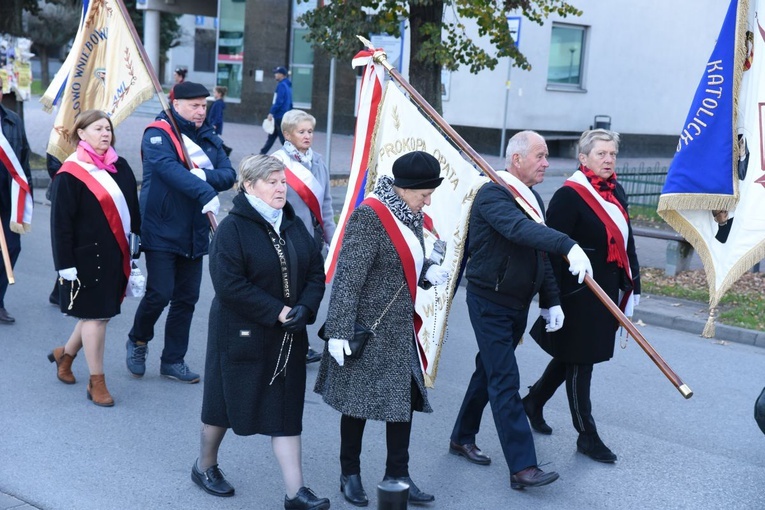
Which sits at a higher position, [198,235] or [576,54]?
[576,54]

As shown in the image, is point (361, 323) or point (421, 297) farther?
point (421, 297)

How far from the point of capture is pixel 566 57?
2434 centimetres

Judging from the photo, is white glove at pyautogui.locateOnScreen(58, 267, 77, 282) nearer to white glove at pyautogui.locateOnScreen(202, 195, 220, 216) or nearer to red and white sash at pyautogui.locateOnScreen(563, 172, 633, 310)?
white glove at pyautogui.locateOnScreen(202, 195, 220, 216)

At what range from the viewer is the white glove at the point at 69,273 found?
→ 5.83m

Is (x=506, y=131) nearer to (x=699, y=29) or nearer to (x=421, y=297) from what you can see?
(x=699, y=29)

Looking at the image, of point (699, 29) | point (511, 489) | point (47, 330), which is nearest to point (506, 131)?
point (699, 29)

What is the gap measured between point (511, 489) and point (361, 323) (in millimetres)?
1330

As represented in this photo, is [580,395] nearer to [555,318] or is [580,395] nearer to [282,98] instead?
[555,318]

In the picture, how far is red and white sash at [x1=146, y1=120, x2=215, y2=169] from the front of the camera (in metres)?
6.27

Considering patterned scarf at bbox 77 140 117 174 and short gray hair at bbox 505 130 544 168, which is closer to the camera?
short gray hair at bbox 505 130 544 168

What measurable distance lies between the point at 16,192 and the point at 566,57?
18.7 meters

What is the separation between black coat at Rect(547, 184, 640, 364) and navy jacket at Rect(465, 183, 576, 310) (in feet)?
1.01

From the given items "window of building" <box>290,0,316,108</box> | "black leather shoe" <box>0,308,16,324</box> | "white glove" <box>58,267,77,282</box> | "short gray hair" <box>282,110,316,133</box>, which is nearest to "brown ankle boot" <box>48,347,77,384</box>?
"white glove" <box>58,267,77,282</box>

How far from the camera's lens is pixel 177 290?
21.5ft
